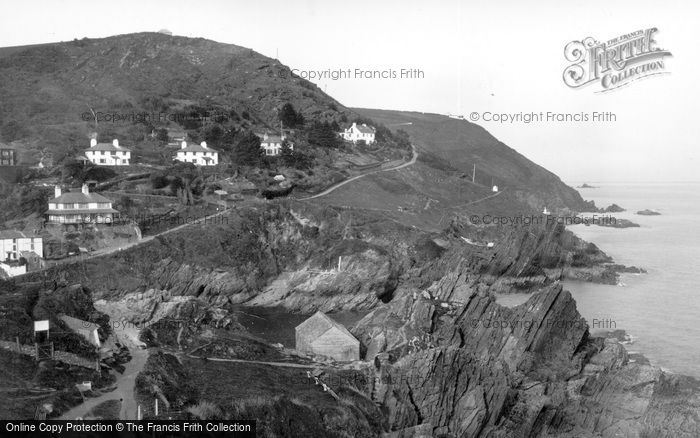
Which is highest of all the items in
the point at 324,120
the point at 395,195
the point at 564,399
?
the point at 324,120

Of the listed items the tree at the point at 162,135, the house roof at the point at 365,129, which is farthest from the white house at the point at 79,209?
the house roof at the point at 365,129

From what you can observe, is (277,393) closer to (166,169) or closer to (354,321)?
(354,321)

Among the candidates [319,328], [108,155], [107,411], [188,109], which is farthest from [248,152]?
[107,411]

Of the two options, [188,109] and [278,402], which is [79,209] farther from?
[188,109]

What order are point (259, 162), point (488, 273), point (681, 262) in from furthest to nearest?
1. point (259, 162)
2. point (681, 262)
3. point (488, 273)

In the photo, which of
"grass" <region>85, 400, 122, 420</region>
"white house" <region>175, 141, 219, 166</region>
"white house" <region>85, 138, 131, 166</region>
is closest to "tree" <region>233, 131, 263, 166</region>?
"white house" <region>175, 141, 219, 166</region>

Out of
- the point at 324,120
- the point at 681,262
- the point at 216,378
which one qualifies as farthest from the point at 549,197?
the point at 216,378

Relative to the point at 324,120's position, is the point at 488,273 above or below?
below
